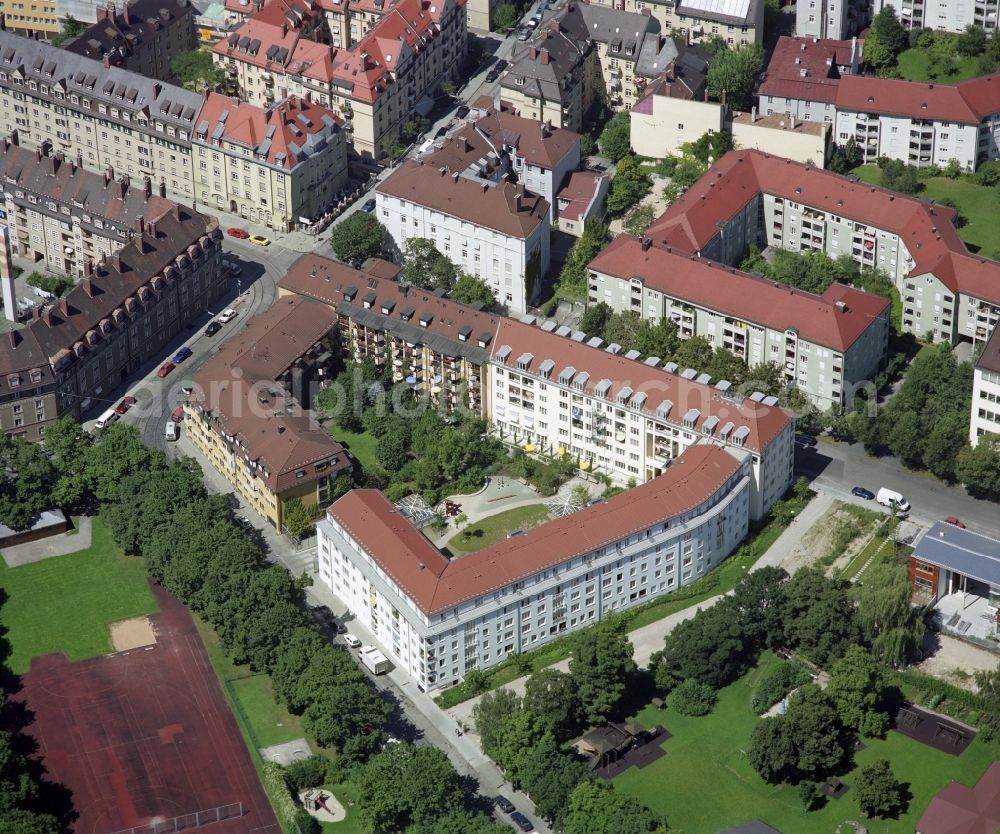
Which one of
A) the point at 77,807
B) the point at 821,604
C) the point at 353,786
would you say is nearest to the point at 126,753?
the point at 77,807

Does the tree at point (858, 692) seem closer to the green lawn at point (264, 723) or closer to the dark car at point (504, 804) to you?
the dark car at point (504, 804)

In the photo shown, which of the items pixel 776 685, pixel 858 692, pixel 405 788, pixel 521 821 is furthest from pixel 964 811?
pixel 405 788

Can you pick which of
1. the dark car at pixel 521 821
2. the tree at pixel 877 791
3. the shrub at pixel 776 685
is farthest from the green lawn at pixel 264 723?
the tree at pixel 877 791

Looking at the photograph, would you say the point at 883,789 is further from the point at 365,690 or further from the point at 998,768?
the point at 365,690

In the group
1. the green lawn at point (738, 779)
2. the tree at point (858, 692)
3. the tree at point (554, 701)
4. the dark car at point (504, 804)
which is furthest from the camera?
the tree at point (858, 692)

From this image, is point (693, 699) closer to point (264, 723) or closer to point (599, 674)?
point (599, 674)

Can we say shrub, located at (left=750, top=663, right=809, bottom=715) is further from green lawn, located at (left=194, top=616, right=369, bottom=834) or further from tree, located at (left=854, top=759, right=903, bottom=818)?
green lawn, located at (left=194, top=616, right=369, bottom=834)
